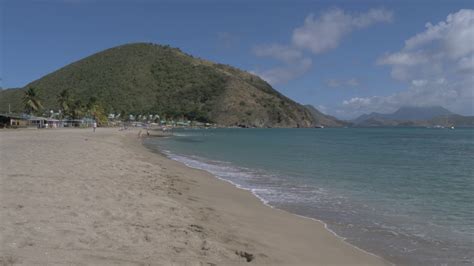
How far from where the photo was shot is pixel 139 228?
766cm

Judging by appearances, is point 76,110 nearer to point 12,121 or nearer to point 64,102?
point 64,102

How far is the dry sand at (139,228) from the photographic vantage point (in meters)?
6.11

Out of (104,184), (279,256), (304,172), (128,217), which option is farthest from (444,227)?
(304,172)

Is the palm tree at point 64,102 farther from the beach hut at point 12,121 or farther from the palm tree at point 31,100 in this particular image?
the beach hut at point 12,121

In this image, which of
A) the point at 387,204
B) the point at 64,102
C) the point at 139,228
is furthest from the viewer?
the point at 64,102

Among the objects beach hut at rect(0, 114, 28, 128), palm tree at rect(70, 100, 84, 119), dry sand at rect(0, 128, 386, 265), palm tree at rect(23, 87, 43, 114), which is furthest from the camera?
palm tree at rect(70, 100, 84, 119)

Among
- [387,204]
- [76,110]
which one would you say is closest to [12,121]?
[76,110]

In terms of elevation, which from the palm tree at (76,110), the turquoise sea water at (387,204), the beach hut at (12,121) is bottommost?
the turquoise sea water at (387,204)

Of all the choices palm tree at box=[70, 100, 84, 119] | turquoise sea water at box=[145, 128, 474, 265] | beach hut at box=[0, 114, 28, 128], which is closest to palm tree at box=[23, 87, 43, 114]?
beach hut at box=[0, 114, 28, 128]

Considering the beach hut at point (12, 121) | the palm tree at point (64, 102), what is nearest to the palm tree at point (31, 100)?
the beach hut at point (12, 121)

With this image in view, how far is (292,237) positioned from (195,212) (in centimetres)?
246

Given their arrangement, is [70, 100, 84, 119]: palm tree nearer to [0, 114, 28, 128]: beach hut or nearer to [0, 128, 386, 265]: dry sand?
[0, 114, 28, 128]: beach hut

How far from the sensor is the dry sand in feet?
20.0

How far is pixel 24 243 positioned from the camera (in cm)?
602
